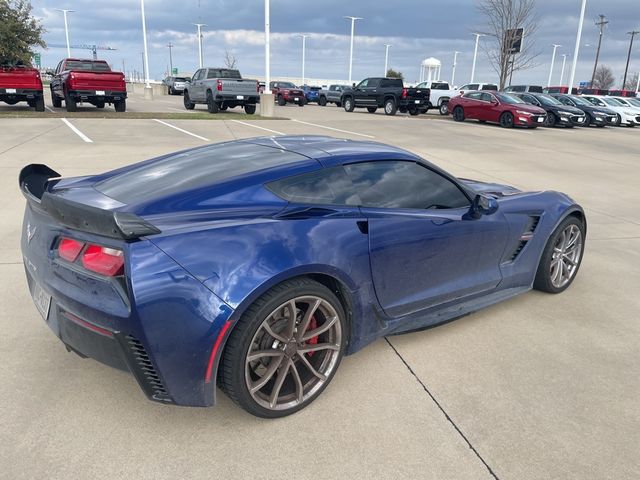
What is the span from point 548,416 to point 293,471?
4.73 feet

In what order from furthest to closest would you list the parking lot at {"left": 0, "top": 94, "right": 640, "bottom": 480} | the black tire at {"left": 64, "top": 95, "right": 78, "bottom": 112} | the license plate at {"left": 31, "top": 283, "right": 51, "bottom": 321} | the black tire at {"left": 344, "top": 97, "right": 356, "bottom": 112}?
the black tire at {"left": 344, "top": 97, "right": 356, "bottom": 112}
the black tire at {"left": 64, "top": 95, "right": 78, "bottom": 112}
the license plate at {"left": 31, "top": 283, "right": 51, "bottom": 321}
the parking lot at {"left": 0, "top": 94, "right": 640, "bottom": 480}

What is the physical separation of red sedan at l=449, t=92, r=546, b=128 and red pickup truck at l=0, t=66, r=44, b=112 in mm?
18324

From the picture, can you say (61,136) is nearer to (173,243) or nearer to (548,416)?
(173,243)

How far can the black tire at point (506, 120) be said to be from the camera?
2222cm

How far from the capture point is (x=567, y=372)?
10.6 feet

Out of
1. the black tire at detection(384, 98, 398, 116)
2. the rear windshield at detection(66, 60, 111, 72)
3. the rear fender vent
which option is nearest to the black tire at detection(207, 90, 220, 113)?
the rear windshield at detection(66, 60, 111, 72)

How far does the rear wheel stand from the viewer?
25.1 metres

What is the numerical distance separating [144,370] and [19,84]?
1992 centimetres

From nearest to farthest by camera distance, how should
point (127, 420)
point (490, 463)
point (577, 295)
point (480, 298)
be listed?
point (490, 463) → point (127, 420) → point (480, 298) → point (577, 295)

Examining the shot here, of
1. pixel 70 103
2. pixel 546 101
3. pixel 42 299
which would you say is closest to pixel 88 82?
pixel 70 103

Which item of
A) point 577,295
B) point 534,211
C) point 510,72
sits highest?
point 510,72

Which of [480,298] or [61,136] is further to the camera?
[61,136]

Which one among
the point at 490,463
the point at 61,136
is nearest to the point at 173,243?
the point at 490,463

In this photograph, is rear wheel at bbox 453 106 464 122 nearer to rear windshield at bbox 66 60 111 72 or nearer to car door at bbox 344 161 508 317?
rear windshield at bbox 66 60 111 72
